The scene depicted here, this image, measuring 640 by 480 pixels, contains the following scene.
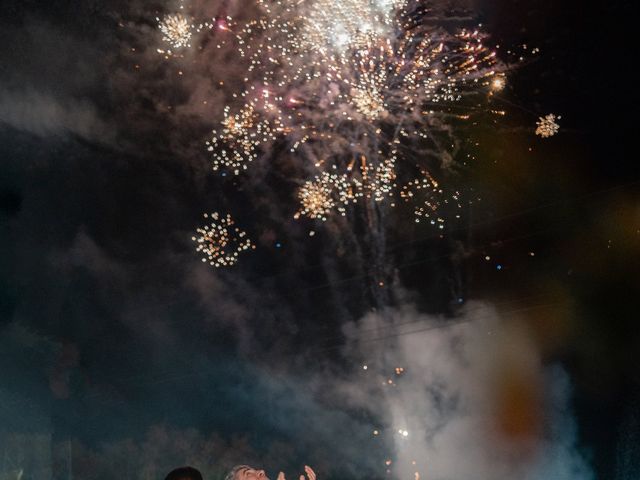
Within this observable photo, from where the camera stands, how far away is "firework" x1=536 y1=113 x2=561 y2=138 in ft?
24.1

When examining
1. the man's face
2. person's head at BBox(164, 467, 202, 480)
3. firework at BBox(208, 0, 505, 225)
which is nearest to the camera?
person's head at BBox(164, 467, 202, 480)

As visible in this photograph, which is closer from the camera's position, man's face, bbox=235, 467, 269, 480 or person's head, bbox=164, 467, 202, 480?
person's head, bbox=164, 467, 202, 480

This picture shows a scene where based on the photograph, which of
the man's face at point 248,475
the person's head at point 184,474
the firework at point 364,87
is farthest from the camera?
the firework at point 364,87

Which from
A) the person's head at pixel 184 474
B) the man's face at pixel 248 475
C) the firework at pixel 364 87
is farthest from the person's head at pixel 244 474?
the firework at pixel 364 87

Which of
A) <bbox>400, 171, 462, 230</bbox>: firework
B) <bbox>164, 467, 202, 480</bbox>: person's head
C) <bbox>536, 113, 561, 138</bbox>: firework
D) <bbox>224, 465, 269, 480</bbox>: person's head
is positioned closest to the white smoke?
<bbox>400, 171, 462, 230</bbox>: firework

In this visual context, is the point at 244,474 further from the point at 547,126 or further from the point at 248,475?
the point at 547,126

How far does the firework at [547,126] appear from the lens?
7.33m

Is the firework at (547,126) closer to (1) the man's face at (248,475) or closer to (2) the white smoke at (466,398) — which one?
(2) the white smoke at (466,398)

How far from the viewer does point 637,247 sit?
7.96 m

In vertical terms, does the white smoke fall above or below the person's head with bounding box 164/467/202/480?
above

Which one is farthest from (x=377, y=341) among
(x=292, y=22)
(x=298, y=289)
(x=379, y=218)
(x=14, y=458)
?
(x=14, y=458)

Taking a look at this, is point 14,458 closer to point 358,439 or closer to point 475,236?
point 358,439

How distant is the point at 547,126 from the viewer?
7457 mm

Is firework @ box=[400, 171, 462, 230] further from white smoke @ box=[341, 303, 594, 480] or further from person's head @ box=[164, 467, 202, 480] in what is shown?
person's head @ box=[164, 467, 202, 480]
